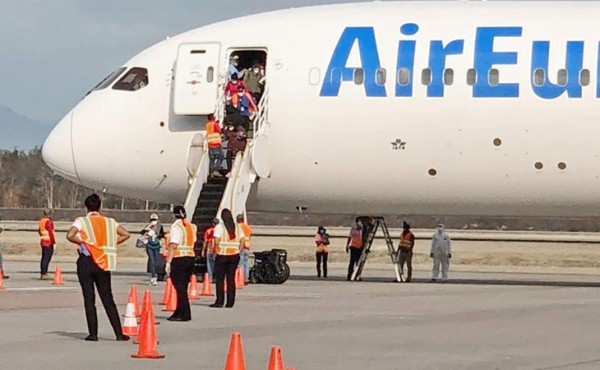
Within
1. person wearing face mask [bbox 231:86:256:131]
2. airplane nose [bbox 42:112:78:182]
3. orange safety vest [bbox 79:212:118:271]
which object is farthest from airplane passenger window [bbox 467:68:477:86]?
orange safety vest [bbox 79:212:118:271]

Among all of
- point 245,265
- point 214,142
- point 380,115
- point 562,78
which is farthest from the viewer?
point 245,265

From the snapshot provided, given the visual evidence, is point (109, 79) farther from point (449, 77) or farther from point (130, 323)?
point (130, 323)

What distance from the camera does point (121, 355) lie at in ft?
51.2

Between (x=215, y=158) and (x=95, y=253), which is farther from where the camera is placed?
(x=215, y=158)

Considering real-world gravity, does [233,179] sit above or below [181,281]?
above

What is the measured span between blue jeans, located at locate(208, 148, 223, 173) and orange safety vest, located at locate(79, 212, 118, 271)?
41.6 feet

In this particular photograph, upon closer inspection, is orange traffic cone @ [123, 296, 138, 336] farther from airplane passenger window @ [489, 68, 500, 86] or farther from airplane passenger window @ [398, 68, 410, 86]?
airplane passenger window @ [489, 68, 500, 86]

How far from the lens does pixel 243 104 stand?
3030 centimetres

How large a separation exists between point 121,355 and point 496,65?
15829 millimetres

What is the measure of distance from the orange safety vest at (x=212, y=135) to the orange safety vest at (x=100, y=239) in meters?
12.6

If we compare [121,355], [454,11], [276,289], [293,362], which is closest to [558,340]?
[293,362]

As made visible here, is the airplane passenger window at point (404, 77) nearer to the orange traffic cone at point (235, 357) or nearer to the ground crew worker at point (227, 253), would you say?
the ground crew worker at point (227, 253)

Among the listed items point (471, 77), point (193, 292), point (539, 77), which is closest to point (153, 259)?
point (193, 292)

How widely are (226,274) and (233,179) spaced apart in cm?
744
